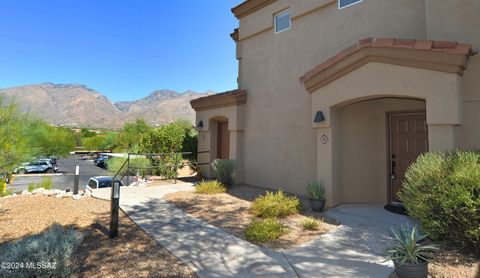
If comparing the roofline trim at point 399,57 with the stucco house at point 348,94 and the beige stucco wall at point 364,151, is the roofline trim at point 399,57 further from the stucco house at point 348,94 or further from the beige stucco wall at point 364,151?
the beige stucco wall at point 364,151

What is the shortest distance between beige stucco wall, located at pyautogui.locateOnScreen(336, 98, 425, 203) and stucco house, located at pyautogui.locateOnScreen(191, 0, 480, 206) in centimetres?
3

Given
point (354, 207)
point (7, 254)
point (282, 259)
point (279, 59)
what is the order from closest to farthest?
point (7, 254), point (282, 259), point (354, 207), point (279, 59)

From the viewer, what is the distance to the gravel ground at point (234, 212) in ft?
17.4

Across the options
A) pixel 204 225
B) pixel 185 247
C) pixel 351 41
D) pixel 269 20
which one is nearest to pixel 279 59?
pixel 269 20

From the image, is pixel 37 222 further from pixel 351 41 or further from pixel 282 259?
pixel 351 41

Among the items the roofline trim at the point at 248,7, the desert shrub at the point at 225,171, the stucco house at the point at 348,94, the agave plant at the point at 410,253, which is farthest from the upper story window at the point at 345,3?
the agave plant at the point at 410,253

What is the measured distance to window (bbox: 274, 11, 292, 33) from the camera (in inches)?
402

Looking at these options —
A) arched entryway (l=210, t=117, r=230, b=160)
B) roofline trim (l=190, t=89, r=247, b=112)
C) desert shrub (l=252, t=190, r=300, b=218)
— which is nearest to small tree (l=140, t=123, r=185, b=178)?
arched entryway (l=210, t=117, r=230, b=160)

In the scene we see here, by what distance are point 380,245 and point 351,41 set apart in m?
5.93

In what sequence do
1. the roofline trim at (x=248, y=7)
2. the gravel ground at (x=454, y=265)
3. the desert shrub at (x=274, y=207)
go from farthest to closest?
the roofline trim at (x=248, y=7) < the desert shrub at (x=274, y=207) < the gravel ground at (x=454, y=265)

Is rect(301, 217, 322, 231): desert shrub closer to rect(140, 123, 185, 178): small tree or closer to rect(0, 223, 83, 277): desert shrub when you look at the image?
rect(0, 223, 83, 277): desert shrub

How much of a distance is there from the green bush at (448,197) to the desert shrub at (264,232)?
7.63 ft

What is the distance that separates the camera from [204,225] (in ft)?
19.6

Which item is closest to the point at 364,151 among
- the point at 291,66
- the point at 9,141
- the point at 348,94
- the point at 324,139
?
the point at 324,139
